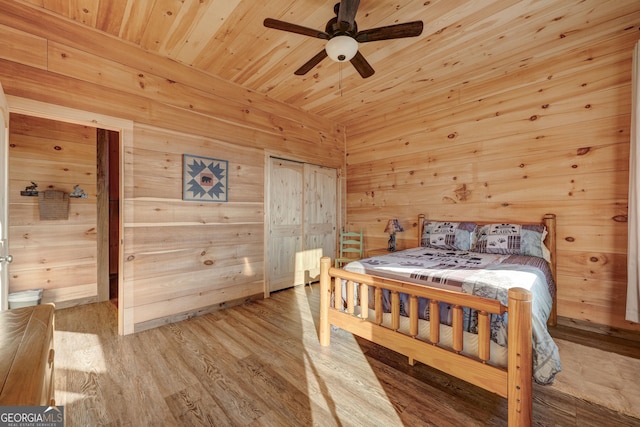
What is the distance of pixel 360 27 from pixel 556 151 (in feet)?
7.49

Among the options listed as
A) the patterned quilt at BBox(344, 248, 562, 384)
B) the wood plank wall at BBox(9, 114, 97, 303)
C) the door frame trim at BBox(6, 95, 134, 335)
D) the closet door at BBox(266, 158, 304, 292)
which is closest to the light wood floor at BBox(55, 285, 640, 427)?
the door frame trim at BBox(6, 95, 134, 335)

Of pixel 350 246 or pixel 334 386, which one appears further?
pixel 350 246

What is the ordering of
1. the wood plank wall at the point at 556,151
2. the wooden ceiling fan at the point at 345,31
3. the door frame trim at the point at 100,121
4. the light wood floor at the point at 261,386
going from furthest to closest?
the wood plank wall at the point at 556,151
the door frame trim at the point at 100,121
the wooden ceiling fan at the point at 345,31
the light wood floor at the point at 261,386

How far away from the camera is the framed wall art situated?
2.84 meters

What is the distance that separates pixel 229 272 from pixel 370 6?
289 cm

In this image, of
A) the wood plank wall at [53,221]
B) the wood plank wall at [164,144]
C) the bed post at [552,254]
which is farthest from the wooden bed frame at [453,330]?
the wood plank wall at [53,221]

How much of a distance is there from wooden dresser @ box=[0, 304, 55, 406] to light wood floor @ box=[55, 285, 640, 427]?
94 centimetres

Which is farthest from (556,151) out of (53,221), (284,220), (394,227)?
(53,221)

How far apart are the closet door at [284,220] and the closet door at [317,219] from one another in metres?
0.12

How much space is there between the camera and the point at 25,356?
2.24ft

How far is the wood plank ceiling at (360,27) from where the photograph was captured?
6.87ft

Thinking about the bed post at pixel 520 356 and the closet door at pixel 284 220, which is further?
the closet door at pixel 284 220

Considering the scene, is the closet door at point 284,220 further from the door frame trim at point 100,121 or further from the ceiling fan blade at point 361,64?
the ceiling fan blade at point 361,64

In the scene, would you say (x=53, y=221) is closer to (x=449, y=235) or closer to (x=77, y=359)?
(x=77, y=359)
